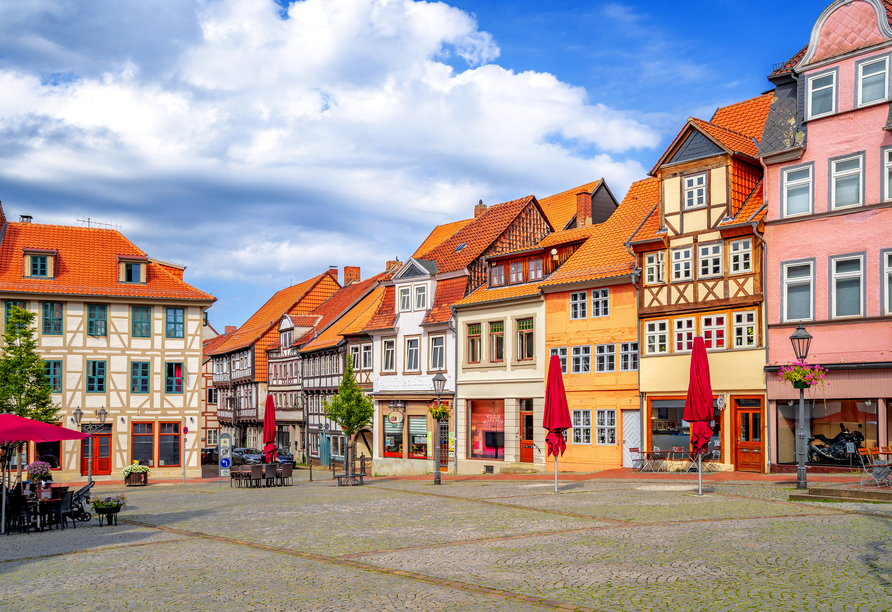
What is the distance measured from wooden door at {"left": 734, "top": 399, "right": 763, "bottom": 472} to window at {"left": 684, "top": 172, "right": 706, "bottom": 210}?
7132mm

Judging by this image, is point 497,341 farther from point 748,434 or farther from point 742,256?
point 748,434

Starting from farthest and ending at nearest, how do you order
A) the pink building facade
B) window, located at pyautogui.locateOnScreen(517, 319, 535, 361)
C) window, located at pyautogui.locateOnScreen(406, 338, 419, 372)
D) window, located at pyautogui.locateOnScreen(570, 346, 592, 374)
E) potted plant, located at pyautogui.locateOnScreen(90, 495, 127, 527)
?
window, located at pyautogui.locateOnScreen(406, 338, 419, 372), window, located at pyautogui.locateOnScreen(517, 319, 535, 361), window, located at pyautogui.locateOnScreen(570, 346, 592, 374), the pink building facade, potted plant, located at pyautogui.locateOnScreen(90, 495, 127, 527)

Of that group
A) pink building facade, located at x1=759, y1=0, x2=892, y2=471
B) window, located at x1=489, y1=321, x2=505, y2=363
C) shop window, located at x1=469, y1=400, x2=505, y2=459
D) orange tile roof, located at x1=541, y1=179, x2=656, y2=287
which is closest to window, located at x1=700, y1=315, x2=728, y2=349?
pink building facade, located at x1=759, y1=0, x2=892, y2=471

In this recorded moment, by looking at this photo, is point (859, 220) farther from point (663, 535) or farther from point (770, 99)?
point (663, 535)

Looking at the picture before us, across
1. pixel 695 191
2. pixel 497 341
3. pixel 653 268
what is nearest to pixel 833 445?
pixel 653 268

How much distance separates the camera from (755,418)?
96.1 ft

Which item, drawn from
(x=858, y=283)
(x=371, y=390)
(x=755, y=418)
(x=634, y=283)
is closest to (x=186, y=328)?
(x=371, y=390)

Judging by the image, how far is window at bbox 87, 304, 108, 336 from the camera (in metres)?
44.7

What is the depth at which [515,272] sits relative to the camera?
4009cm

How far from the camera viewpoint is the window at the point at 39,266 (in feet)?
145

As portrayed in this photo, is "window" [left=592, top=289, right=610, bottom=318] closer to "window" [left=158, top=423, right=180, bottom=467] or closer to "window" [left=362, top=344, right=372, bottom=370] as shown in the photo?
"window" [left=362, top=344, right=372, bottom=370]

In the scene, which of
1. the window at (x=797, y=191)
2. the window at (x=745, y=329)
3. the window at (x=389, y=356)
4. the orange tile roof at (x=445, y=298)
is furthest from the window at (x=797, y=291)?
the window at (x=389, y=356)

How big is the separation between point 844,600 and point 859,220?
19.7 metres

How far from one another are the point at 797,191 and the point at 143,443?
33705 millimetres
